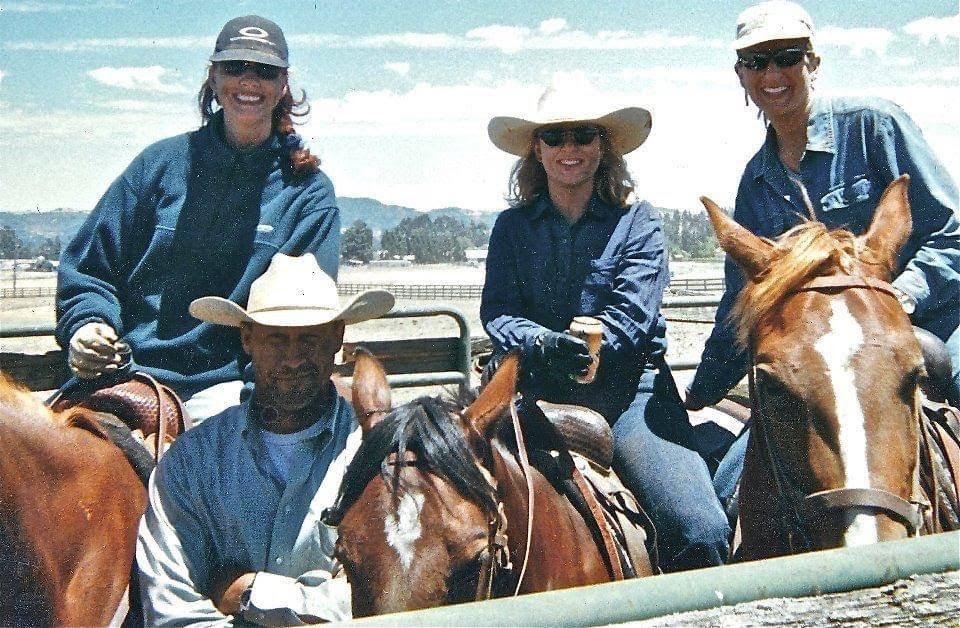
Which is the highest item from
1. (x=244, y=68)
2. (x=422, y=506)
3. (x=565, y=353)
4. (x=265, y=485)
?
(x=244, y=68)

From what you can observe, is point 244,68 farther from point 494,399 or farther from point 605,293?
point 494,399

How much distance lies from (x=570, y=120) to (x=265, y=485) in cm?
160

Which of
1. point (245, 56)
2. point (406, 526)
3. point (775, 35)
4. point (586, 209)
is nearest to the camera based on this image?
point (406, 526)

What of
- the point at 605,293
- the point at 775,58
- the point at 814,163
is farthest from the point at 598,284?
the point at 775,58

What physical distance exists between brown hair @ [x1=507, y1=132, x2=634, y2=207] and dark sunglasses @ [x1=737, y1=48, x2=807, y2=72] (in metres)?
0.55

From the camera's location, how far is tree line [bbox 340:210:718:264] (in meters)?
5.50

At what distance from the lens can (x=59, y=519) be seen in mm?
2652

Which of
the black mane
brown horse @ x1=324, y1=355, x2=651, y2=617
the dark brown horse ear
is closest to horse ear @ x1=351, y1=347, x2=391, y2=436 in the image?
brown horse @ x1=324, y1=355, x2=651, y2=617

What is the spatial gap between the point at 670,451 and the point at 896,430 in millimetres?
894

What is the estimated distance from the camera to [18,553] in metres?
2.47

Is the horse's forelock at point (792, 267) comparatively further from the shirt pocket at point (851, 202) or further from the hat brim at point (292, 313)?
the hat brim at point (292, 313)

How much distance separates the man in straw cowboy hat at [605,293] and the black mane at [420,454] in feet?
2.42

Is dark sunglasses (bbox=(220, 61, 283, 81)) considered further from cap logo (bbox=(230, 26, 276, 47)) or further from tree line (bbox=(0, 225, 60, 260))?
tree line (bbox=(0, 225, 60, 260))

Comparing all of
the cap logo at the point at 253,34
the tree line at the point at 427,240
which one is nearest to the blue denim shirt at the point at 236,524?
the cap logo at the point at 253,34
